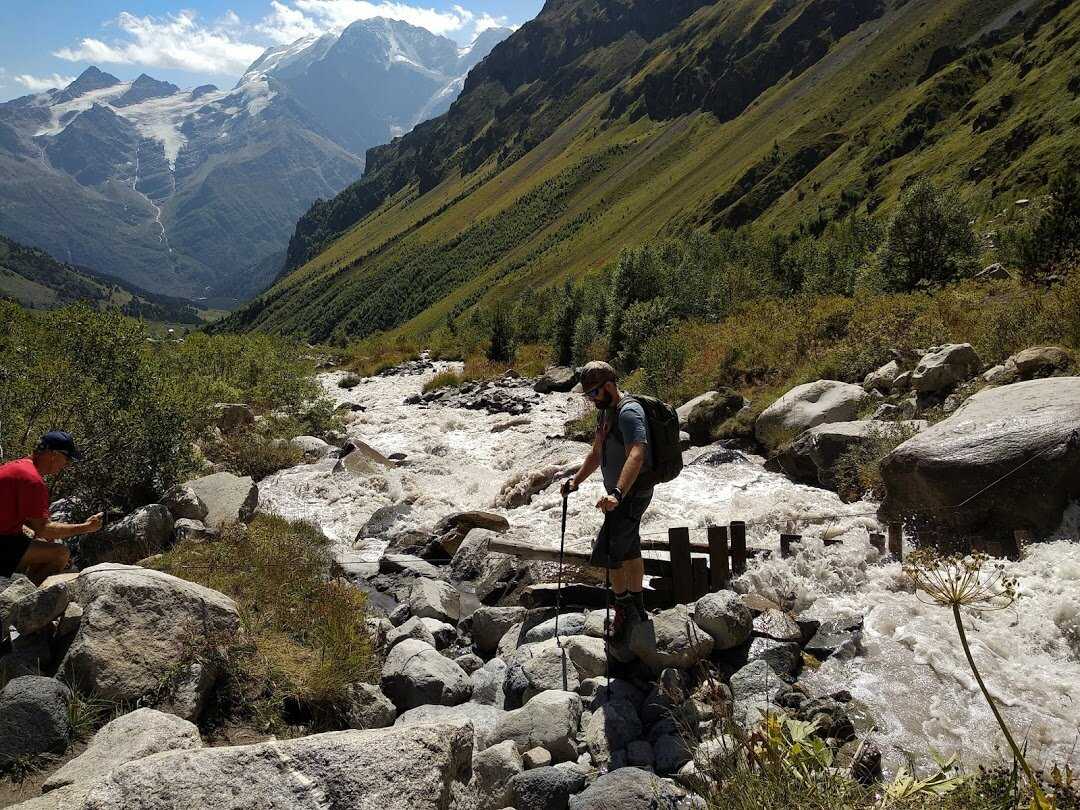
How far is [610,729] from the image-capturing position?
6.62 metres

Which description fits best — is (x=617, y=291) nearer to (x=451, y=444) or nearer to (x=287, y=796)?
(x=451, y=444)

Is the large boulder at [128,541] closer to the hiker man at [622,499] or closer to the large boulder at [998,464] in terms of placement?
the hiker man at [622,499]

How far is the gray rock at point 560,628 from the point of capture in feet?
28.9

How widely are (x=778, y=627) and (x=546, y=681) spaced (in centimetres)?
263

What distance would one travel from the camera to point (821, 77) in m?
131

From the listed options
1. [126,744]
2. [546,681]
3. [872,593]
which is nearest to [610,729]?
[546,681]

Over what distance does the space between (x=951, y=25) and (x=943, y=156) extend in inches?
2159

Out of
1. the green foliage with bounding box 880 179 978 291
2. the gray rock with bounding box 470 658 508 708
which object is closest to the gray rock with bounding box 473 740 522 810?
the gray rock with bounding box 470 658 508 708

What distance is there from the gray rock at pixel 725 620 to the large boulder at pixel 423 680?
280cm

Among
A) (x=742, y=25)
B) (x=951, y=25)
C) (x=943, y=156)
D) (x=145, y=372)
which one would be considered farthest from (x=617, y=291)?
(x=742, y=25)

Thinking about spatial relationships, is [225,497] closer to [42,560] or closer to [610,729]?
[42,560]

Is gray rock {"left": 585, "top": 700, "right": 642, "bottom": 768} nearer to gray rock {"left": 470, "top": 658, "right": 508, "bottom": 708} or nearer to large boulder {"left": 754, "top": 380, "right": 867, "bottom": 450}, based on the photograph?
gray rock {"left": 470, "top": 658, "right": 508, "bottom": 708}

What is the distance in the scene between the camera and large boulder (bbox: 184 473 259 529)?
43.3 feet

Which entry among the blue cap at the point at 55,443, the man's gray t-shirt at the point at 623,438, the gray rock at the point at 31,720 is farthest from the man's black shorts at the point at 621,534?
the blue cap at the point at 55,443
